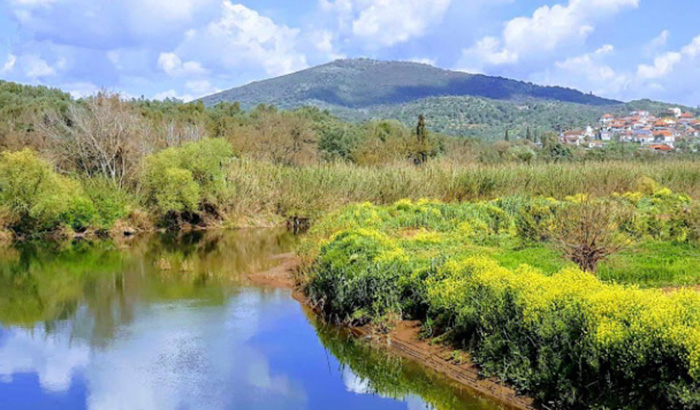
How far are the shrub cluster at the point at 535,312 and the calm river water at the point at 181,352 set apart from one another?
1.06m

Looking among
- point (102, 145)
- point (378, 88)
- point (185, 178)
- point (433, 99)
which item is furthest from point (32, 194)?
point (378, 88)

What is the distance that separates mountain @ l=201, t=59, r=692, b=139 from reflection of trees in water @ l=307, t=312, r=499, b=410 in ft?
310

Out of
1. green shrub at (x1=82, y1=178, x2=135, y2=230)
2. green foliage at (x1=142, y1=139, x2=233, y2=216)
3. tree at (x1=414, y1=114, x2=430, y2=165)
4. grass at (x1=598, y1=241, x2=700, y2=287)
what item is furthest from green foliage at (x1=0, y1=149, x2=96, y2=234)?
tree at (x1=414, y1=114, x2=430, y2=165)

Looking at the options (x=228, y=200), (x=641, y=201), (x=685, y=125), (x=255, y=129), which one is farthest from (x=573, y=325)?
(x=685, y=125)

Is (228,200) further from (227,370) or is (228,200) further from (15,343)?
(227,370)

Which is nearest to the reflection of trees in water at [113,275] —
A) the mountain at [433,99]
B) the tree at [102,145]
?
the tree at [102,145]

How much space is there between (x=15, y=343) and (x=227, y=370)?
6.07 meters

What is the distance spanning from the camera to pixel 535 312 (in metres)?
11.1

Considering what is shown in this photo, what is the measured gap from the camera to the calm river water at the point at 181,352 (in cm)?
1234

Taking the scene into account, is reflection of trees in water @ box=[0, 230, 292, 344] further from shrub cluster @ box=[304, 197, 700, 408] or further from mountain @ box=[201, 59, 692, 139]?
mountain @ box=[201, 59, 692, 139]

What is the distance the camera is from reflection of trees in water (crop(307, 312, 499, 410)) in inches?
466

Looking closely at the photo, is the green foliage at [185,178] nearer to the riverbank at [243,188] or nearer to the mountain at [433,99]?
the riverbank at [243,188]

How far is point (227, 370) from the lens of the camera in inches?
538

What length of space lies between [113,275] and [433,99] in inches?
4969
